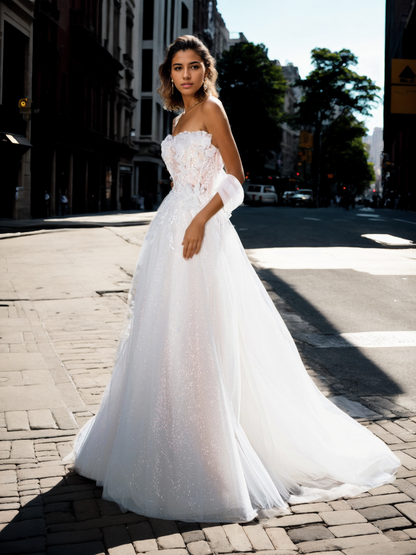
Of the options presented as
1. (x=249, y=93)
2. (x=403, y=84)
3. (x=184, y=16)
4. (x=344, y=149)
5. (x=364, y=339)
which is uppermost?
(x=184, y=16)

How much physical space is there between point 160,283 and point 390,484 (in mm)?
1442

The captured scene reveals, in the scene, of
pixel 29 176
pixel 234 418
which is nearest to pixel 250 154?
pixel 29 176

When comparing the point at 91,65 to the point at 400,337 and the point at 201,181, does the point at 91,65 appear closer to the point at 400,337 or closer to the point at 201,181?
the point at 400,337

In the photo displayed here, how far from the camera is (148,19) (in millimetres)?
50594

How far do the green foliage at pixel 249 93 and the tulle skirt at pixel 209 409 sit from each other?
57570 millimetres

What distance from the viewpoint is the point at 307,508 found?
112 inches

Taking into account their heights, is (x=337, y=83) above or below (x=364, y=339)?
above

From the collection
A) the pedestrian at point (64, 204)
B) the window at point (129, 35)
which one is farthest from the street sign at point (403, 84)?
the window at point (129, 35)

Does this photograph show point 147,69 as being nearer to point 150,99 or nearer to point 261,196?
point 150,99

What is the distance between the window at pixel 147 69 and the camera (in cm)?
5091

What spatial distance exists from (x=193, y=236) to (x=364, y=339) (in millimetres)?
4062

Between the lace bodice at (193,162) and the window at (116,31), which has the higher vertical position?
the window at (116,31)

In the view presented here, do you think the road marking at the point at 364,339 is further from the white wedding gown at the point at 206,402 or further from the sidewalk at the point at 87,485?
the white wedding gown at the point at 206,402

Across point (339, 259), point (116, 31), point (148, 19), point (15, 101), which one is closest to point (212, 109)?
point (339, 259)
